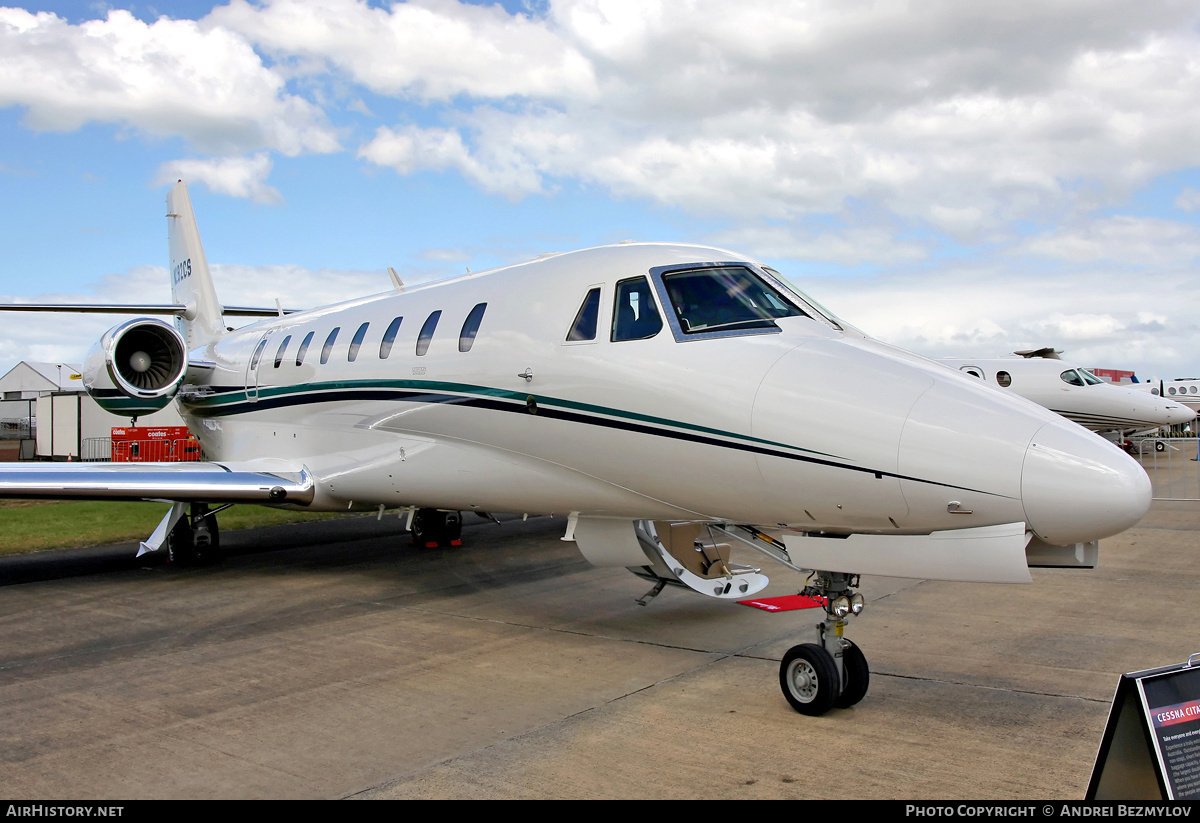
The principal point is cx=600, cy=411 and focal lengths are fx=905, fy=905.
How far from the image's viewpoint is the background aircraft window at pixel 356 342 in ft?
30.7

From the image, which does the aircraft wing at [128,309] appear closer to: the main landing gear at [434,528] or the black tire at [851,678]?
the main landing gear at [434,528]

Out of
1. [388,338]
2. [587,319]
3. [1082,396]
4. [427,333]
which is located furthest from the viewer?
[1082,396]

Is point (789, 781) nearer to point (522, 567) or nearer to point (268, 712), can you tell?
point (268, 712)

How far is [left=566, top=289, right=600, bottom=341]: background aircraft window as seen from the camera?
6469mm

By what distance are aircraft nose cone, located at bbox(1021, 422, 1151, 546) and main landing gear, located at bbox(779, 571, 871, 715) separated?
1324mm

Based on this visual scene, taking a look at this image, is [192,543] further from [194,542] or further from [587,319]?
[587,319]

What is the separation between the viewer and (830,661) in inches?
214

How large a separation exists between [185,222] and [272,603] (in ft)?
33.1

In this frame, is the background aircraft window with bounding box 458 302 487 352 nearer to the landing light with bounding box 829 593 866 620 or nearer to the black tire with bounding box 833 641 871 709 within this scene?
the landing light with bounding box 829 593 866 620

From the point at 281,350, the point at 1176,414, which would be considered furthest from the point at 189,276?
the point at 1176,414

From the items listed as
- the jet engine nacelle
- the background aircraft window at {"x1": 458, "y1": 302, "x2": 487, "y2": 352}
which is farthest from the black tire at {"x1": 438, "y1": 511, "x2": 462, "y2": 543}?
the background aircraft window at {"x1": 458, "y1": 302, "x2": 487, "y2": 352}

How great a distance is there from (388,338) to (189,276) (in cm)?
941

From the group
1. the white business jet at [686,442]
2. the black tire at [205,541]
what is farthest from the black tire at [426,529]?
the white business jet at [686,442]

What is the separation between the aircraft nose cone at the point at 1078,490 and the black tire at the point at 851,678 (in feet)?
5.01
